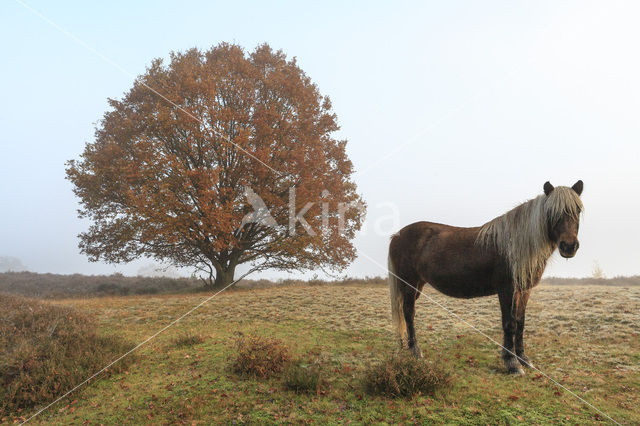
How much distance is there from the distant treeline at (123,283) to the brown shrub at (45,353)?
1007cm

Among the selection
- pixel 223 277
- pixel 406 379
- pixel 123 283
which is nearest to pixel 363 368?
pixel 406 379

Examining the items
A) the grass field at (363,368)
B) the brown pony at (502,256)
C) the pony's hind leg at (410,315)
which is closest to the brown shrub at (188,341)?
the grass field at (363,368)

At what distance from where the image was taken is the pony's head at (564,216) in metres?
5.61

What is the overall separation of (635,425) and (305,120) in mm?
16249

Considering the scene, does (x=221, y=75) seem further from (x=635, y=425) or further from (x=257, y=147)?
(x=635, y=425)

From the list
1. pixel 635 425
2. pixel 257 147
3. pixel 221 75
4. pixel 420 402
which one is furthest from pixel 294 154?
pixel 635 425

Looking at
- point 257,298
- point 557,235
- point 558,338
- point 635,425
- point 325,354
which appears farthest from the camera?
point 257,298

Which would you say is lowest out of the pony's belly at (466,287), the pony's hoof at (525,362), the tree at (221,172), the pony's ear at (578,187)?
the pony's hoof at (525,362)

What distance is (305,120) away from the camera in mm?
18234

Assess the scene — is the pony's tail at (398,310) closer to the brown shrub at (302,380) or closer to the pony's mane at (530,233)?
the pony's mane at (530,233)

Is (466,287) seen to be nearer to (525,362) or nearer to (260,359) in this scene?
(525,362)

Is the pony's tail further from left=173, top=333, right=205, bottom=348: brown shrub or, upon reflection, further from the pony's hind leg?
left=173, top=333, right=205, bottom=348: brown shrub

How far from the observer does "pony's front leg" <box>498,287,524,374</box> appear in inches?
251

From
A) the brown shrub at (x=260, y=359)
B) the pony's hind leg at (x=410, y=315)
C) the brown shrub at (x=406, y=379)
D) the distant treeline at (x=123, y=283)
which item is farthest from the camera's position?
the distant treeline at (x=123, y=283)
